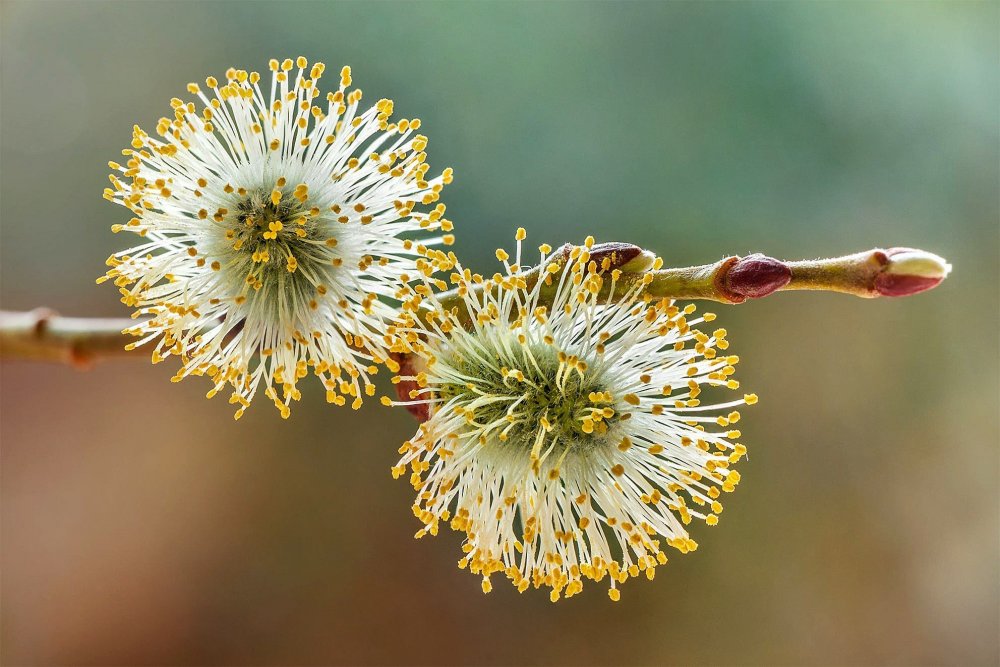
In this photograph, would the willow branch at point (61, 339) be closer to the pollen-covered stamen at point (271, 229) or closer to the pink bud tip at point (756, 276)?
the pollen-covered stamen at point (271, 229)

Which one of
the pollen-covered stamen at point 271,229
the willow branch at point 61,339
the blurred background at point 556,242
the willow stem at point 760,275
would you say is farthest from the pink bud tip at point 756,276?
the blurred background at point 556,242

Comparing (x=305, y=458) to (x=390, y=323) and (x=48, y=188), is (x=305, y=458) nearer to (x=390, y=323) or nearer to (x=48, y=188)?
(x=48, y=188)

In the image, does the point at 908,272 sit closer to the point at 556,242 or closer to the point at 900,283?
the point at 900,283

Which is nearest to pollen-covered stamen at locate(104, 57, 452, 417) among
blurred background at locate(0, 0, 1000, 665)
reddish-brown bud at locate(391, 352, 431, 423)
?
reddish-brown bud at locate(391, 352, 431, 423)

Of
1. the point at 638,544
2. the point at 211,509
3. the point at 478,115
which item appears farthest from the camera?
the point at 211,509

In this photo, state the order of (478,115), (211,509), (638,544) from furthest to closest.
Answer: (211,509), (478,115), (638,544)

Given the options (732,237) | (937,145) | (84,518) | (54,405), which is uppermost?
(937,145)

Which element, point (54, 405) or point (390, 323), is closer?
point (390, 323)

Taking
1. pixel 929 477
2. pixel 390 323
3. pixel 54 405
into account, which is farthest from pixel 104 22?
pixel 929 477
